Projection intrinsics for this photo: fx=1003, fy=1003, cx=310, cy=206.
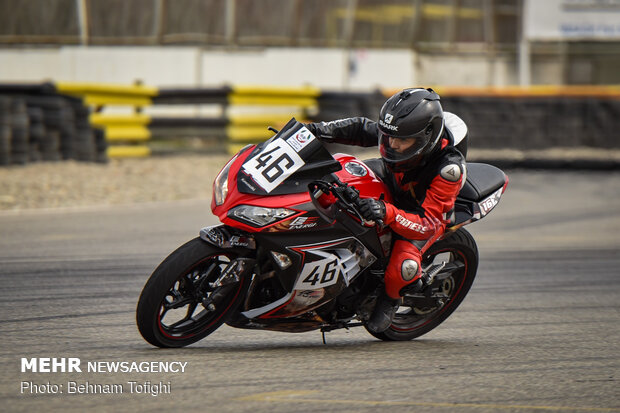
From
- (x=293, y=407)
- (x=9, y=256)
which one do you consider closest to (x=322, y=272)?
(x=293, y=407)

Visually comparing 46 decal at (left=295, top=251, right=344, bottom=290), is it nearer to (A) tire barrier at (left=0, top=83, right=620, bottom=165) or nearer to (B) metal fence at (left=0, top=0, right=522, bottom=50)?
(A) tire barrier at (left=0, top=83, right=620, bottom=165)

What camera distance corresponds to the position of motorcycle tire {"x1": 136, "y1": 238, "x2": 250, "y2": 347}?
5.06 m

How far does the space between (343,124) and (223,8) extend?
17.0m

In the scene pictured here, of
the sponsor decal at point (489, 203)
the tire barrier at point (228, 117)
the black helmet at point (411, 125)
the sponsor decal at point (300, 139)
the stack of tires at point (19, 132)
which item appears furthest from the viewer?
the tire barrier at point (228, 117)

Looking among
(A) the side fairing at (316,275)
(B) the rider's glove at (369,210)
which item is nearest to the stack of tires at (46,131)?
(A) the side fairing at (316,275)

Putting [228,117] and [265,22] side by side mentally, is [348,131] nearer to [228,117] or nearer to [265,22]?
[228,117]

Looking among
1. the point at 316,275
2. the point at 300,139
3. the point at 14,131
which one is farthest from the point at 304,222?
the point at 14,131

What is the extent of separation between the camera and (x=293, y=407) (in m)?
4.38

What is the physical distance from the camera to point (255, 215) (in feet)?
16.9

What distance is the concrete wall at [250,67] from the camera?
2095 centimetres

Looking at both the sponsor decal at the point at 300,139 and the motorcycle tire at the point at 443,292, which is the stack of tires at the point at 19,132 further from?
the sponsor decal at the point at 300,139

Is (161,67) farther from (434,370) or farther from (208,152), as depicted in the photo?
(434,370)

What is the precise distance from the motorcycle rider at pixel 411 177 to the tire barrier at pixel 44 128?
835 centimetres

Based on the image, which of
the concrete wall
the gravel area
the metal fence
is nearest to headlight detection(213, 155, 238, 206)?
the gravel area
